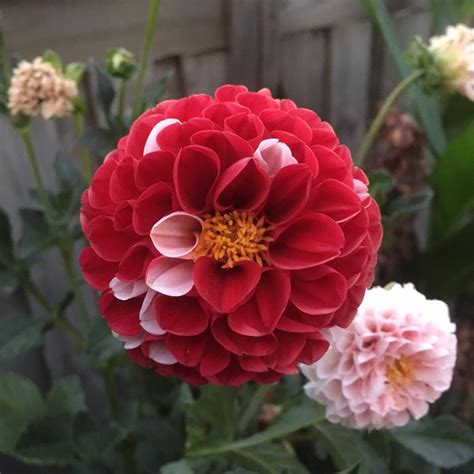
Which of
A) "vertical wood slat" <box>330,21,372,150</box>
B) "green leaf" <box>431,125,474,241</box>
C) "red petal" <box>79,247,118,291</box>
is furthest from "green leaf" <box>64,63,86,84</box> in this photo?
A: "vertical wood slat" <box>330,21,372,150</box>

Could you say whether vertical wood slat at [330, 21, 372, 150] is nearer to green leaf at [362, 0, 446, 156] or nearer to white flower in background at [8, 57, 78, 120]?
green leaf at [362, 0, 446, 156]

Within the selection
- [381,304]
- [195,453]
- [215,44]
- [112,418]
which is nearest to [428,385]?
[381,304]

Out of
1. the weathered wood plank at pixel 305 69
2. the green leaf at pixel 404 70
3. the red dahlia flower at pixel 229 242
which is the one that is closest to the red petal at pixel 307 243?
the red dahlia flower at pixel 229 242

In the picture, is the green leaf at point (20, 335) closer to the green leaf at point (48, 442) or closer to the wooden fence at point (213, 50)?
the green leaf at point (48, 442)

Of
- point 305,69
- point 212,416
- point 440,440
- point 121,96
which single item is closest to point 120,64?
point 121,96

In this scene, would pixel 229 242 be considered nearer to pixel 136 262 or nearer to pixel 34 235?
pixel 136 262
